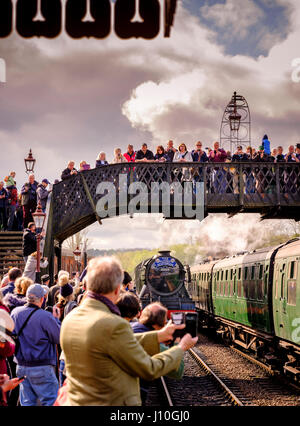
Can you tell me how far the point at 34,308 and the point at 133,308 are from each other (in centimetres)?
167

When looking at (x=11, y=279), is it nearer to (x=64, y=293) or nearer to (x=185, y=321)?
(x=64, y=293)

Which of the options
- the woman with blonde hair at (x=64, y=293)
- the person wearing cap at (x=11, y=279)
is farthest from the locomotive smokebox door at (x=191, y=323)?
the person wearing cap at (x=11, y=279)

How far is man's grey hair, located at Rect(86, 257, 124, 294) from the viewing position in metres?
3.78

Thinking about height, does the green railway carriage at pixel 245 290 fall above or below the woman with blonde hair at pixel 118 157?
below

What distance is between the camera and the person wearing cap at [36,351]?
6328mm

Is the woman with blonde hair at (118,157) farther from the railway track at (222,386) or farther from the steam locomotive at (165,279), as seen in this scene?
the railway track at (222,386)

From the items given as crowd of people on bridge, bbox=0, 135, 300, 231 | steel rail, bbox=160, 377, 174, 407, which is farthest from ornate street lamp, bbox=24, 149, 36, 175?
steel rail, bbox=160, 377, 174, 407

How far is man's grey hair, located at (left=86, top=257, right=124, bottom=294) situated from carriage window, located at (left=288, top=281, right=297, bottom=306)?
833cm

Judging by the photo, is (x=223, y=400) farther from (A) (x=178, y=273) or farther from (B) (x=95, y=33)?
(A) (x=178, y=273)

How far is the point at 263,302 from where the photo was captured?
1443 centimetres

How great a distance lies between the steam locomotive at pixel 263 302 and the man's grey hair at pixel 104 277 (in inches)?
319

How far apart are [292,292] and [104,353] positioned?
8.76 m

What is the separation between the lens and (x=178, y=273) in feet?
68.1

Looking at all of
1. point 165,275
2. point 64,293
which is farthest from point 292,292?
point 165,275
